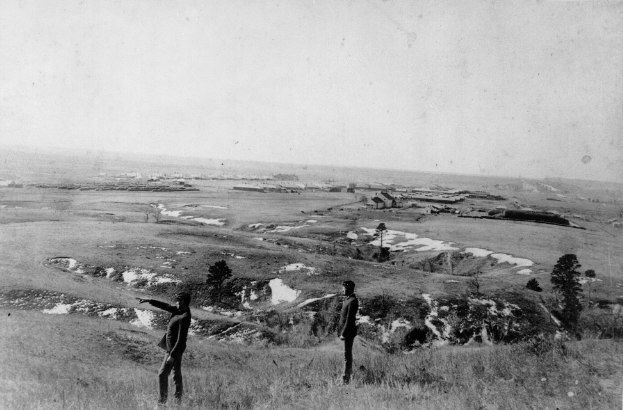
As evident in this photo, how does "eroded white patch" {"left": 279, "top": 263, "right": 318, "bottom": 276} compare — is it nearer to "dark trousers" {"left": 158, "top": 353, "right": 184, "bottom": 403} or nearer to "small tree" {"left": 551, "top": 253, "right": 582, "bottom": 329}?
"small tree" {"left": 551, "top": 253, "right": 582, "bottom": 329}

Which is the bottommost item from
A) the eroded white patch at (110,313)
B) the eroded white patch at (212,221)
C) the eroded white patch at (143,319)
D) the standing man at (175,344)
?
the eroded white patch at (212,221)

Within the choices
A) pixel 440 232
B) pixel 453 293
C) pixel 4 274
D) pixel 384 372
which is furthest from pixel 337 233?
pixel 384 372

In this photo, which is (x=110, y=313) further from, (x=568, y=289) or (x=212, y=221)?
(x=212, y=221)

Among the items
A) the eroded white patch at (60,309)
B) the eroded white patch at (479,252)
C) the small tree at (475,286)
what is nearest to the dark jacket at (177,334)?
the eroded white patch at (60,309)

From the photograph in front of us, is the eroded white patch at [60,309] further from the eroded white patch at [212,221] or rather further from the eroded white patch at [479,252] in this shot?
the eroded white patch at [212,221]

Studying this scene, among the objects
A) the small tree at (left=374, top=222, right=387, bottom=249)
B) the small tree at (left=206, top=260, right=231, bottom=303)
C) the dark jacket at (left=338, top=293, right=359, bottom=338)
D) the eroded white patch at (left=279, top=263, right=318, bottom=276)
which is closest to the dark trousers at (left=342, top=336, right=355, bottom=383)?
the dark jacket at (left=338, top=293, right=359, bottom=338)

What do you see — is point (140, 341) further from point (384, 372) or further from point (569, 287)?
point (569, 287)

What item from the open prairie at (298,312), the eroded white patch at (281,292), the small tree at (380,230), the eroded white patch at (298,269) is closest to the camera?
the open prairie at (298,312)
